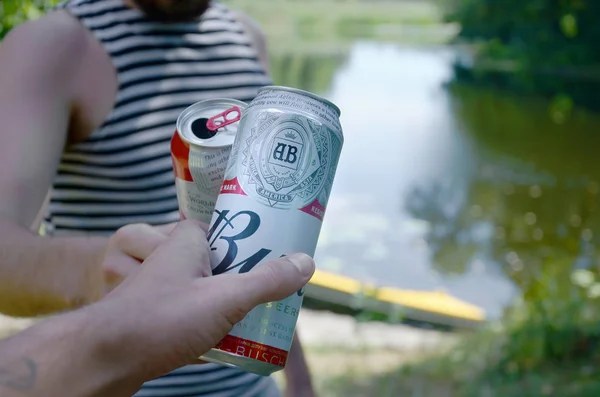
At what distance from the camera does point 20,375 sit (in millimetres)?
685

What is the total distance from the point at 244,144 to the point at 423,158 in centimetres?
945

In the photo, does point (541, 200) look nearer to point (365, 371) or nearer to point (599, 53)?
point (365, 371)

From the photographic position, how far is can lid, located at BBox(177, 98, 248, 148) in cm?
89

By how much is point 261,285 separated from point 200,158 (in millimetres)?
220

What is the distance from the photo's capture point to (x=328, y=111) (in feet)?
2.90

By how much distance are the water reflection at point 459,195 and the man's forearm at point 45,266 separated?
403cm

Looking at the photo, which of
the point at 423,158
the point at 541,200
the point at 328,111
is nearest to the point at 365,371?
the point at 328,111

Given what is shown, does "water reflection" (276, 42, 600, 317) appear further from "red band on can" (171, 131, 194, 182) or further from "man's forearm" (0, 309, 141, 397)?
"man's forearm" (0, 309, 141, 397)

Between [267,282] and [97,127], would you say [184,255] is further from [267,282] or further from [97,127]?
[97,127]

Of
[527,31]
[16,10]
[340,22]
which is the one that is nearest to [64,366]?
[16,10]

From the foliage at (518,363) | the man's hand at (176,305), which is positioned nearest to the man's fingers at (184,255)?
the man's hand at (176,305)

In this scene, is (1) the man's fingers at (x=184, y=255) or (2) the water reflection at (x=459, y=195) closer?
(1) the man's fingers at (x=184, y=255)

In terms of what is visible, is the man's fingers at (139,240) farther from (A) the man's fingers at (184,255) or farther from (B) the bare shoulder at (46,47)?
(B) the bare shoulder at (46,47)

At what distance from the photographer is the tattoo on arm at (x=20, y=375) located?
681 mm
